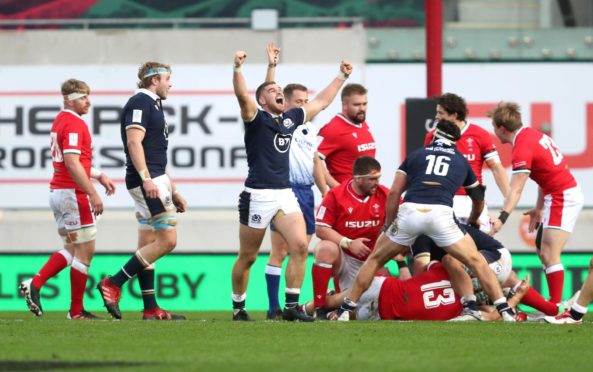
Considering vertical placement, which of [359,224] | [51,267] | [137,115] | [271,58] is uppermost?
[271,58]

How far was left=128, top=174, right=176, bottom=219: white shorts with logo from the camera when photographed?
35.2 ft

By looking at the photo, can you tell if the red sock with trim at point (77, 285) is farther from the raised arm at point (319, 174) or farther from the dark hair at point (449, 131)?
the dark hair at point (449, 131)

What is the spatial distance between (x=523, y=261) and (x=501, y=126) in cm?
444

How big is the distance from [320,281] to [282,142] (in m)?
1.53

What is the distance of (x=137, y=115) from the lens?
10.7m

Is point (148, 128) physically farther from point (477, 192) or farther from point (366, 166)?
point (477, 192)

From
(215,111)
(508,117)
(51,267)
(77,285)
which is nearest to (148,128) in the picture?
(77,285)

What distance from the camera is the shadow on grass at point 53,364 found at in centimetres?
741

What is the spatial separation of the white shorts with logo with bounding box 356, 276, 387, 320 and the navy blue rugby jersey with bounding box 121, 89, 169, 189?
1.96 m

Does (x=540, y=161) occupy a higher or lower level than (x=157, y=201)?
higher

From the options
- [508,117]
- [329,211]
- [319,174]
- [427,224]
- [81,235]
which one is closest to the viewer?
[427,224]

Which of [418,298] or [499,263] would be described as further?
[499,263]

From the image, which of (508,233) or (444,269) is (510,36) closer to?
(508,233)

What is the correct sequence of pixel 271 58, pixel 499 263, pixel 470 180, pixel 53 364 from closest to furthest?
1. pixel 53 364
2. pixel 470 180
3. pixel 271 58
4. pixel 499 263
